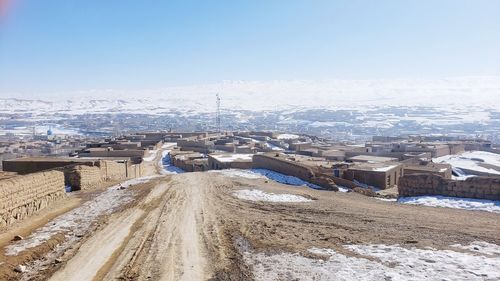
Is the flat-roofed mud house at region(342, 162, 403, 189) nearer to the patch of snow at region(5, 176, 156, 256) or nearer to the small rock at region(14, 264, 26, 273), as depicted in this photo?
the patch of snow at region(5, 176, 156, 256)

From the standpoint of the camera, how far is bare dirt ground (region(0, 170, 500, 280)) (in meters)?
9.28

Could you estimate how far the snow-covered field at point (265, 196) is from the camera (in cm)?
1798

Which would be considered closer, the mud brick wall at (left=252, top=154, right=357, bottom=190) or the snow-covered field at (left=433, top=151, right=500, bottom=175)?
the mud brick wall at (left=252, top=154, right=357, bottom=190)

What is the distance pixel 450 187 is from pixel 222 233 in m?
10.8

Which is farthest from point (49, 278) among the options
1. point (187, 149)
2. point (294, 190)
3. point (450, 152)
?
point (450, 152)

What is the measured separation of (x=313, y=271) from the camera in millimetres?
8875

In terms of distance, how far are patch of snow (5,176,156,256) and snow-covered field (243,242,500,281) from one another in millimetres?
5648

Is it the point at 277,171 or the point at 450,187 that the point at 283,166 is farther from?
the point at 450,187

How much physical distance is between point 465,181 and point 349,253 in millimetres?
10064

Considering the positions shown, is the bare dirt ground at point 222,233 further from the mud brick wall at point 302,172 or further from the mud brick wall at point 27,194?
the mud brick wall at point 302,172

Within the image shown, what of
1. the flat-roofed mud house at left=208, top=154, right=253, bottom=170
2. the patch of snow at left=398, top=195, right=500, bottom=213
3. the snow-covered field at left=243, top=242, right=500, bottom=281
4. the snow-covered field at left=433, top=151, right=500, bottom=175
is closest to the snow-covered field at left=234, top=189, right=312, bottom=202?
the patch of snow at left=398, top=195, right=500, bottom=213

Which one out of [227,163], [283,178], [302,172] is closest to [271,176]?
[283,178]

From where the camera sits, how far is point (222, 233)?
40.0ft

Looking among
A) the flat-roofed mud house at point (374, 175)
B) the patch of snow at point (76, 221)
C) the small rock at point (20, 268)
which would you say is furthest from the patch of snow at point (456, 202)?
the small rock at point (20, 268)
